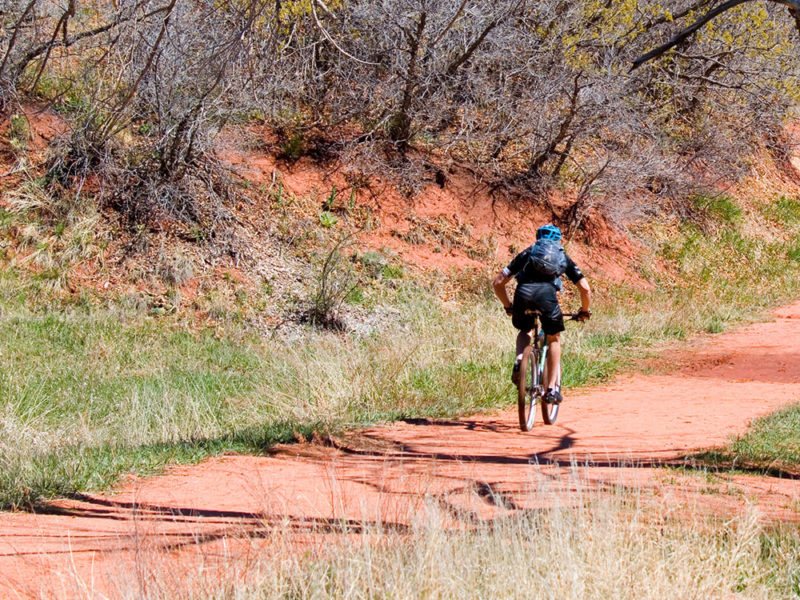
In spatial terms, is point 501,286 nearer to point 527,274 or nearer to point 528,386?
point 527,274

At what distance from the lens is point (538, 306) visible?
814cm

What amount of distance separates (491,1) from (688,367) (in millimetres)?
9321

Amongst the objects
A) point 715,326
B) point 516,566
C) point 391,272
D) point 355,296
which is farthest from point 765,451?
point 391,272

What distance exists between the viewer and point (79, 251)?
1536 cm

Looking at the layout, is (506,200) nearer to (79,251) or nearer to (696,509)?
(79,251)

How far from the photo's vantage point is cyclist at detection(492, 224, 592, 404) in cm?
806

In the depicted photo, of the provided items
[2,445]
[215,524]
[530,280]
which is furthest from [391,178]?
[215,524]

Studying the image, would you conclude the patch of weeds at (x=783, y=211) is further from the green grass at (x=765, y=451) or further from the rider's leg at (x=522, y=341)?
the rider's leg at (x=522, y=341)

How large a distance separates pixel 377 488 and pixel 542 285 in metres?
2.73

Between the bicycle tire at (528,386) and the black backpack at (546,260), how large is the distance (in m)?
0.68

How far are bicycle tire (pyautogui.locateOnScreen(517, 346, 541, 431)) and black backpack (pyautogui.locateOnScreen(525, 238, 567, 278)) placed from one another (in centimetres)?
68

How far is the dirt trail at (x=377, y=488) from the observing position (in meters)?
4.54

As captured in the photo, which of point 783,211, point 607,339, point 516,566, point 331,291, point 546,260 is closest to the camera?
point 516,566

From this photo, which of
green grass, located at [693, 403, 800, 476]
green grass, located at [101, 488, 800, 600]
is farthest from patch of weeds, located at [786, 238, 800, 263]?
green grass, located at [101, 488, 800, 600]
